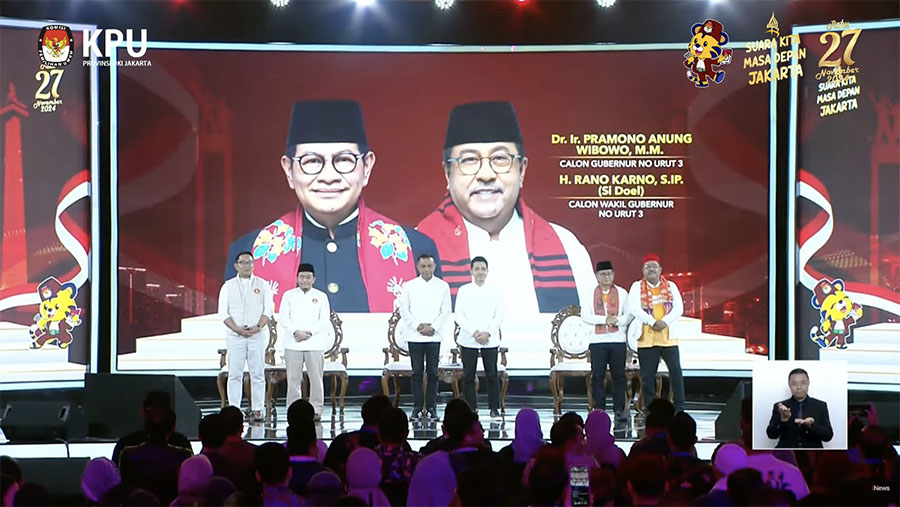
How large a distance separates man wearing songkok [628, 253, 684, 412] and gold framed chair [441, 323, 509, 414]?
4.38 ft

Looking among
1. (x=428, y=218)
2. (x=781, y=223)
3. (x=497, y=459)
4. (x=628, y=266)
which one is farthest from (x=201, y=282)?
(x=497, y=459)

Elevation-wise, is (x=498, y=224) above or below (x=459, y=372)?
above

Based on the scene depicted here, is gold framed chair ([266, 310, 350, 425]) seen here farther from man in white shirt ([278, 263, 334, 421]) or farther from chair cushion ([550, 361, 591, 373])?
chair cushion ([550, 361, 591, 373])

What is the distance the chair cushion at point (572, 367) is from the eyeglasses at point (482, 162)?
212 centimetres

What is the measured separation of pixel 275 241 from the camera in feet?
34.3

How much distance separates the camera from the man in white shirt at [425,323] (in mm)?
9398

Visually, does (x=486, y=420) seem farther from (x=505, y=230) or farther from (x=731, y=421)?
(x=731, y=421)

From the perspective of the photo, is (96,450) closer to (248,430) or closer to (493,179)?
(248,430)

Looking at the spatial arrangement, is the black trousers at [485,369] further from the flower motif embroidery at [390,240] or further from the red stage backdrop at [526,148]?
the red stage backdrop at [526,148]

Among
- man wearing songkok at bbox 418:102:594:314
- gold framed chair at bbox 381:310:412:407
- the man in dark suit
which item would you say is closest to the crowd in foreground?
the man in dark suit

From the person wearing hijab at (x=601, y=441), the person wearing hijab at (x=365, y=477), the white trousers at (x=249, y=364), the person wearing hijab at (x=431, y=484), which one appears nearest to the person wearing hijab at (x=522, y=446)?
the person wearing hijab at (x=601, y=441)

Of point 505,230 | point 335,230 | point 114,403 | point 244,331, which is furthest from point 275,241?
point 114,403

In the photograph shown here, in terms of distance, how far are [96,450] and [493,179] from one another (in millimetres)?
4692

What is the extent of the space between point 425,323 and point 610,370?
174 centimetres
